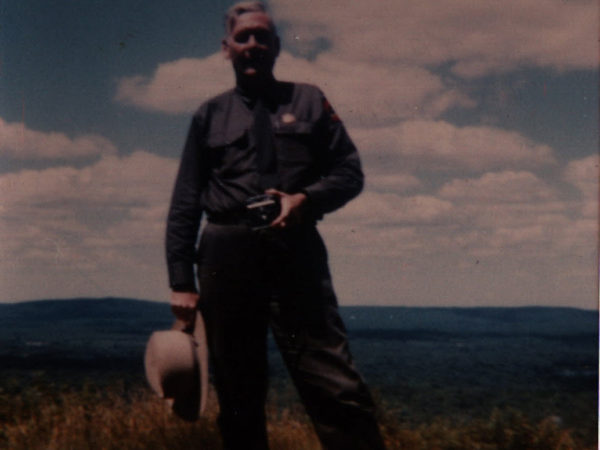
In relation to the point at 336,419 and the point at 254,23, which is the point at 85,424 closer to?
the point at 336,419

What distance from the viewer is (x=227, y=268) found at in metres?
2.47

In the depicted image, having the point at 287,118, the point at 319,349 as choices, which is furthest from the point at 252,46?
the point at 319,349

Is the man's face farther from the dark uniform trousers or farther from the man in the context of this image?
the dark uniform trousers

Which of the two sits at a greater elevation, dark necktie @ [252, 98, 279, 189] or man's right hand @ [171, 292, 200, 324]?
Result: dark necktie @ [252, 98, 279, 189]

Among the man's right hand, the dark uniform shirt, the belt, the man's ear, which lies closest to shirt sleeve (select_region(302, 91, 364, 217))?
the dark uniform shirt

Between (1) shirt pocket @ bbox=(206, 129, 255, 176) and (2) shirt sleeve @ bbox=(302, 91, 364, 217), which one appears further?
(1) shirt pocket @ bbox=(206, 129, 255, 176)

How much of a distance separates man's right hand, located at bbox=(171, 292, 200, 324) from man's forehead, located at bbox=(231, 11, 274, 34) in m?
1.14

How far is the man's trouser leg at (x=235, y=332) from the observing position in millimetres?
2453

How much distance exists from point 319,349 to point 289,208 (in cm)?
56

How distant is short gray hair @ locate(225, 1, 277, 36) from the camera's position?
2.55m

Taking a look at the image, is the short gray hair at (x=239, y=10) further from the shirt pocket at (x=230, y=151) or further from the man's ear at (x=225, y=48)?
the shirt pocket at (x=230, y=151)

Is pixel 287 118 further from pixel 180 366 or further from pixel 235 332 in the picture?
pixel 180 366

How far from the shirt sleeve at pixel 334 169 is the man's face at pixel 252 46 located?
0.28 m

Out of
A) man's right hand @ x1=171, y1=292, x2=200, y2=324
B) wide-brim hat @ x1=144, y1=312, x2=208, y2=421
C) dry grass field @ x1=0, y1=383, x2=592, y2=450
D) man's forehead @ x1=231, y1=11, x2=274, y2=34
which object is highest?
man's forehead @ x1=231, y1=11, x2=274, y2=34
